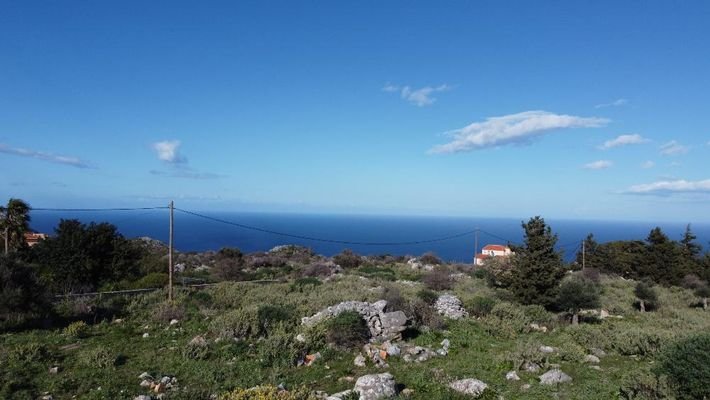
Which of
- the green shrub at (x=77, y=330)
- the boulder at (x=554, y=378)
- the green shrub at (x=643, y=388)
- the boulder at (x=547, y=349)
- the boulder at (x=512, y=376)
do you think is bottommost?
the green shrub at (x=77, y=330)

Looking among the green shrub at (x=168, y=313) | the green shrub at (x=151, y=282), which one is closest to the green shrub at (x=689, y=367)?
the green shrub at (x=168, y=313)

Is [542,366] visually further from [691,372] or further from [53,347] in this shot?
[53,347]

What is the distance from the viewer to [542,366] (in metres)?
11.7

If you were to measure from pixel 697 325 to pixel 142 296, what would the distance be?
2493cm

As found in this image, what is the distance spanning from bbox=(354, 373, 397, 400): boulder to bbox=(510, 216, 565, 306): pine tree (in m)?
13.0

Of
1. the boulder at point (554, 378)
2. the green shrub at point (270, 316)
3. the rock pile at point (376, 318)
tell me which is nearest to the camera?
the boulder at point (554, 378)

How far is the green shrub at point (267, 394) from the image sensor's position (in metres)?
8.55

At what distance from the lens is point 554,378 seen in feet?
34.3

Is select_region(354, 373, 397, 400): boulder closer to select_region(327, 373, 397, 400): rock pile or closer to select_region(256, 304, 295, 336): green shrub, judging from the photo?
select_region(327, 373, 397, 400): rock pile

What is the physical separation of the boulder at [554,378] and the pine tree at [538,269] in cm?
993

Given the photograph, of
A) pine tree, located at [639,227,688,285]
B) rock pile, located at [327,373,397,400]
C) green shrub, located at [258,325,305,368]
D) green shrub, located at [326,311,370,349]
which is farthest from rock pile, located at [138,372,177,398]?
pine tree, located at [639,227,688,285]

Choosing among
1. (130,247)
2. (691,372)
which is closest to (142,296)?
(130,247)

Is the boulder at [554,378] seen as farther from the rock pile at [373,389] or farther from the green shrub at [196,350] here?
the green shrub at [196,350]

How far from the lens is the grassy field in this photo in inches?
389
